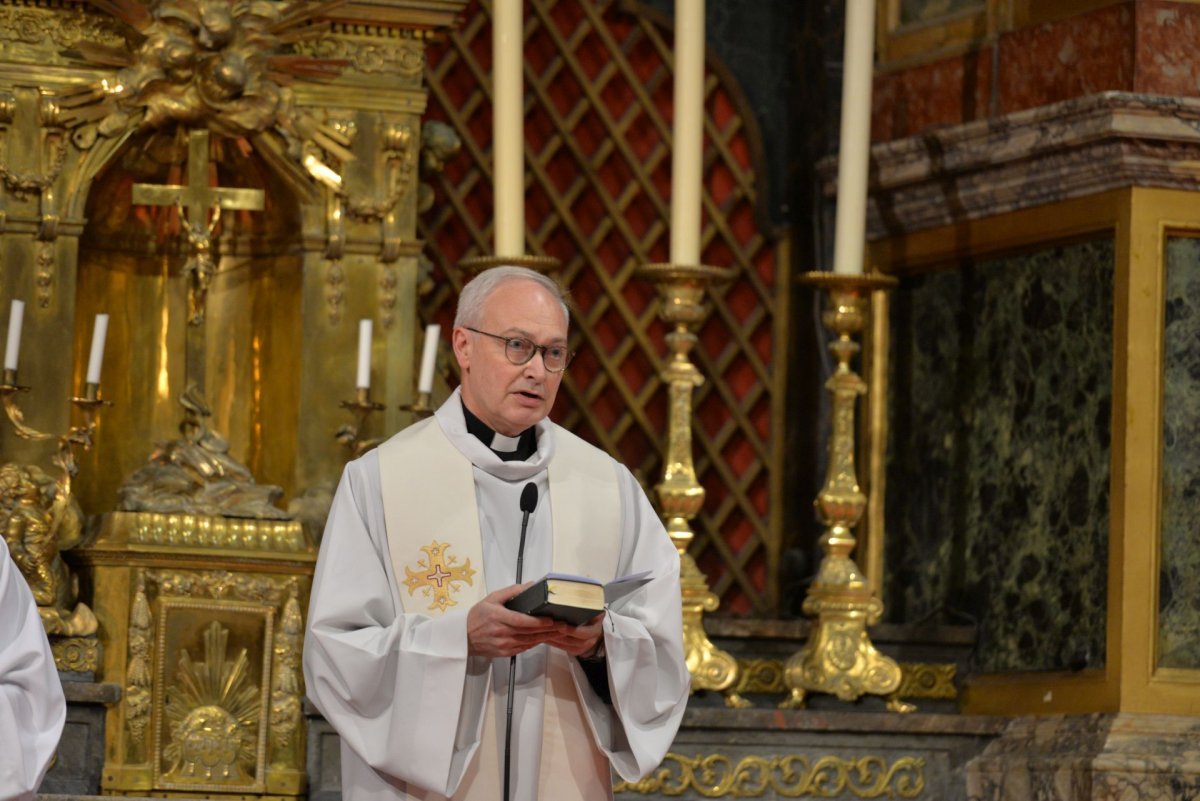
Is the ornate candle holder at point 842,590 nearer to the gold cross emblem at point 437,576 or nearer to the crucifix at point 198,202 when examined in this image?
the crucifix at point 198,202

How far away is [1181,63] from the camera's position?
596 cm

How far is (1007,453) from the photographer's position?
627cm

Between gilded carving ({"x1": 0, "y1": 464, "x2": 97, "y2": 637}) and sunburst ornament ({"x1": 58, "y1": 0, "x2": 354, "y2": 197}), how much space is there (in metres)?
0.87

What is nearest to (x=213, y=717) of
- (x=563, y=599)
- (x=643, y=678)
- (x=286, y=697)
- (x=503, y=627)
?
(x=286, y=697)

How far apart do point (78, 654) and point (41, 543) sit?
0.83ft

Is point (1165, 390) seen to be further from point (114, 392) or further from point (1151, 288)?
point (114, 392)

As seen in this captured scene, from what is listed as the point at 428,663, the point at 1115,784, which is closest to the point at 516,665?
the point at 428,663

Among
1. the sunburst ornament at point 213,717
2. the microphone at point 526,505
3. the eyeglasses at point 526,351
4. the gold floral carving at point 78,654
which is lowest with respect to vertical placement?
the sunburst ornament at point 213,717

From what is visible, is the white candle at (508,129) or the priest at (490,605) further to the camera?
the white candle at (508,129)

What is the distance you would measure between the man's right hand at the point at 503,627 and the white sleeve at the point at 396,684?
0.04 metres

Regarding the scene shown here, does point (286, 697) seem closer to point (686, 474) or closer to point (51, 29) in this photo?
point (686, 474)

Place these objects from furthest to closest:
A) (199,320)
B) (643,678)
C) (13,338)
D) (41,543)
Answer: (199,320) < (13,338) < (41,543) < (643,678)

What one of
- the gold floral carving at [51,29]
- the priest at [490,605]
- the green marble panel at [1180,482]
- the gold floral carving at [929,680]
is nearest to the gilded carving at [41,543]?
the gold floral carving at [51,29]

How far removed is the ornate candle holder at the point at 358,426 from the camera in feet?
19.0
